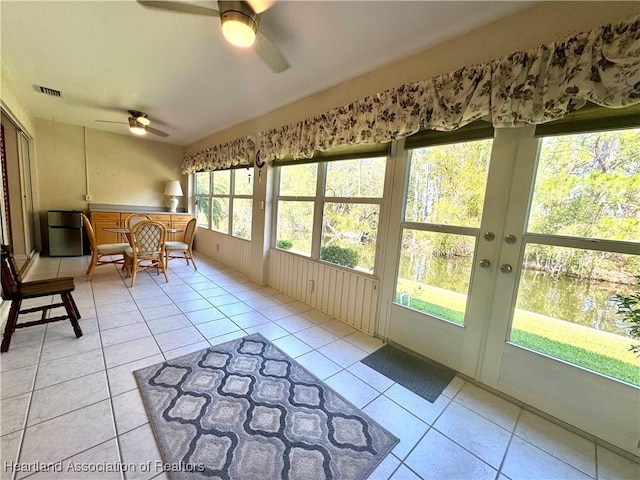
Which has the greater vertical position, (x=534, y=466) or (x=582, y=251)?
(x=582, y=251)

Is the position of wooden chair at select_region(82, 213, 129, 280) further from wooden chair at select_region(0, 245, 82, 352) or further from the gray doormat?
the gray doormat

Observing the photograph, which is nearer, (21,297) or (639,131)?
(639,131)

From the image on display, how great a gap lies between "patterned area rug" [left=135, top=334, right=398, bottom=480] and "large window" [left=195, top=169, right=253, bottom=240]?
263 centimetres

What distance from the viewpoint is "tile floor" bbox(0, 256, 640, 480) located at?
1251mm

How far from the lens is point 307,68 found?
2.31 metres

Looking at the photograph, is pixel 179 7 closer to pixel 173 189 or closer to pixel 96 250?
pixel 96 250

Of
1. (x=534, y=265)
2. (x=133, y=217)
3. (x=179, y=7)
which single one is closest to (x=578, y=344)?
(x=534, y=265)

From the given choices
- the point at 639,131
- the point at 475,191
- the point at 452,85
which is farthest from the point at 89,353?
the point at 639,131

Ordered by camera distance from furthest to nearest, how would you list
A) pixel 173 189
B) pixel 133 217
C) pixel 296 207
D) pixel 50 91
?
pixel 173 189, pixel 133 217, pixel 296 207, pixel 50 91

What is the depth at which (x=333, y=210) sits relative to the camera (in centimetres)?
290

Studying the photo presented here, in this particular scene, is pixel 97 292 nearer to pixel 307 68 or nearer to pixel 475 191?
pixel 307 68

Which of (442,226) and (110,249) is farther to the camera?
(110,249)

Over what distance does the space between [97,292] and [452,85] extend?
4.18 m

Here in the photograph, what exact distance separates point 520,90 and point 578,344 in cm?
152
